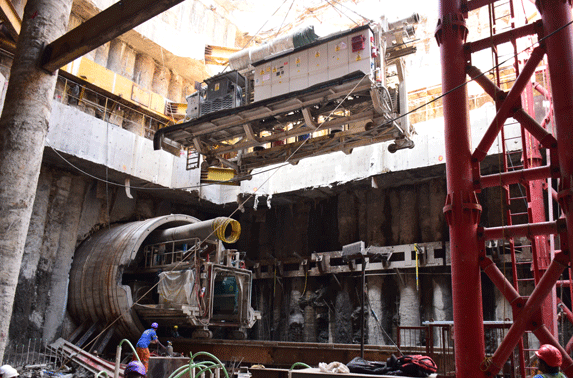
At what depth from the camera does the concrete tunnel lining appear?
14.9 m

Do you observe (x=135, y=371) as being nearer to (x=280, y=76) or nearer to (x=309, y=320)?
(x=280, y=76)

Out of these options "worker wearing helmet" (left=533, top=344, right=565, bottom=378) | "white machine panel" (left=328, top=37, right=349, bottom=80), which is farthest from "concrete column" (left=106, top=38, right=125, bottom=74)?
"worker wearing helmet" (left=533, top=344, right=565, bottom=378)

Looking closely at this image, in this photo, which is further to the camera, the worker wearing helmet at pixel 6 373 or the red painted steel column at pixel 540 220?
the red painted steel column at pixel 540 220

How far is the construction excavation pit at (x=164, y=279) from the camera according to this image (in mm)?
14047

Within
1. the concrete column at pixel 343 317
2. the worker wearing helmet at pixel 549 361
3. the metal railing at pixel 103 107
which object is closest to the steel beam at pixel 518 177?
the worker wearing helmet at pixel 549 361

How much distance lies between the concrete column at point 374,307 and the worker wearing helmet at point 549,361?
36.6 feet

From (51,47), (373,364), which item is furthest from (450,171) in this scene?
(51,47)

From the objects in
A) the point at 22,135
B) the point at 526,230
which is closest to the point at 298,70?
the point at 22,135

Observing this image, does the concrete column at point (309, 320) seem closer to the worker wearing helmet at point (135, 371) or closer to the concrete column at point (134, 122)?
the concrete column at point (134, 122)

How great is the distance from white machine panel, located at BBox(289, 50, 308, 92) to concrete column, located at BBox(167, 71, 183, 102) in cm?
1068

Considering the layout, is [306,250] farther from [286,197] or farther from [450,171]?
[450,171]

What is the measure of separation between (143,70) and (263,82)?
32.9 ft

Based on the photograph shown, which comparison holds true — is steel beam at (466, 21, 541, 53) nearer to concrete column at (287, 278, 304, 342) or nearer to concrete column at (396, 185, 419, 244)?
concrete column at (396, 185, 419, 244)

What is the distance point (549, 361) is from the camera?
4316mm
